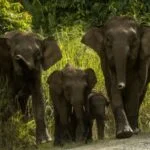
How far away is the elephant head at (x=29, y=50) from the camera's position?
31.9ft

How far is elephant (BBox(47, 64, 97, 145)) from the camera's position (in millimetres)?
9773

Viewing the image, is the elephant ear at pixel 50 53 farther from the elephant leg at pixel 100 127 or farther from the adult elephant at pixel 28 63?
the elephant leg at pixel 100 127

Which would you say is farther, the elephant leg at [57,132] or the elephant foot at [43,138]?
the elephant foot at [43,138]

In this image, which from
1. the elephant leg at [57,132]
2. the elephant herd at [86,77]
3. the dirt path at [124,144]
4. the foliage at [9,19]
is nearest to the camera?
the dirt path at [124,144]

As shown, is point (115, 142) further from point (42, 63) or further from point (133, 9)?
point (133, 9)

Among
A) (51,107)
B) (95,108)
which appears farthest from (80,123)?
(51,107)

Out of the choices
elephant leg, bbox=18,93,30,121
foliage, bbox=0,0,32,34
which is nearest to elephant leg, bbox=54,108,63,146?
elephant leg, bbox=18,93,30,121

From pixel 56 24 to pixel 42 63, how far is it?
28.3 ft

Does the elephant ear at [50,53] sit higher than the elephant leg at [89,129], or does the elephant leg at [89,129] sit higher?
the elephant ear at [50,53]

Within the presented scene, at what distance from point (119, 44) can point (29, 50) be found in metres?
1.19

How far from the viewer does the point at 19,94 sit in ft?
34.4

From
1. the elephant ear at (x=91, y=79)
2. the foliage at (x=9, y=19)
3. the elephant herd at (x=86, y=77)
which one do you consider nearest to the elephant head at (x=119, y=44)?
the elephant herd at (x=86, y=77)

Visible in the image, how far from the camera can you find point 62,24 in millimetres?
18297

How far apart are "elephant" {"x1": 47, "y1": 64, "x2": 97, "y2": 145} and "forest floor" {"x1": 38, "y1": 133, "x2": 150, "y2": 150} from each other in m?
0.41
